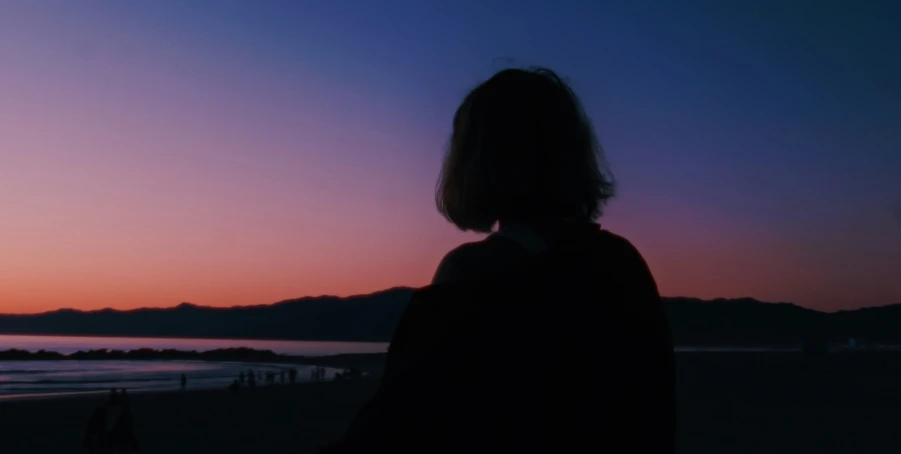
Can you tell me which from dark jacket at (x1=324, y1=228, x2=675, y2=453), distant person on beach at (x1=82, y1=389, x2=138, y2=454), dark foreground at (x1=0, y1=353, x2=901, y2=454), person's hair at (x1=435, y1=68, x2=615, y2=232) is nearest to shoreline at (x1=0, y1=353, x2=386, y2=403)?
dark foreground at (x1=0, y1=353, x2=901, y2=454)

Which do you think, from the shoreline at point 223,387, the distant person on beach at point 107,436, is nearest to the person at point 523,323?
the distant person on beach at point 107,436

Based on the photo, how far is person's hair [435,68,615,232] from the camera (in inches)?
52.6

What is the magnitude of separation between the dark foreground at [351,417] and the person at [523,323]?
13.5 meters

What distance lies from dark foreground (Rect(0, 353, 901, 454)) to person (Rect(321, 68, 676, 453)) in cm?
1354

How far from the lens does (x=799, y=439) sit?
620 inches

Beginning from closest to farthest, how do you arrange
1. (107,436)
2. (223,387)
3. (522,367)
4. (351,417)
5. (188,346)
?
1. (522,367)
2. (107,436)
3. (351,417)
4. (223,387)
5. (188,346)

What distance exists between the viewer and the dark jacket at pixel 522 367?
1.07m

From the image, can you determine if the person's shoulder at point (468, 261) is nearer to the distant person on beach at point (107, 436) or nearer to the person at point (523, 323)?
the person at point (523, 323)

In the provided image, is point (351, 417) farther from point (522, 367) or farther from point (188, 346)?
point (188, 346)

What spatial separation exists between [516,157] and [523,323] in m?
0.35

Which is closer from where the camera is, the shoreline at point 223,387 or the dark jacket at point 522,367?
the dark jacket at point 522,367

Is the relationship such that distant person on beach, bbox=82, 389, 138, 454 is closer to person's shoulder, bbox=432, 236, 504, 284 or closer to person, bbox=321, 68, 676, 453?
person, bbox=321, 68, 676, 453

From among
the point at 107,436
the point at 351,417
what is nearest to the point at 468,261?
the point at 107,436

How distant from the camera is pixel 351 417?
786 inches
